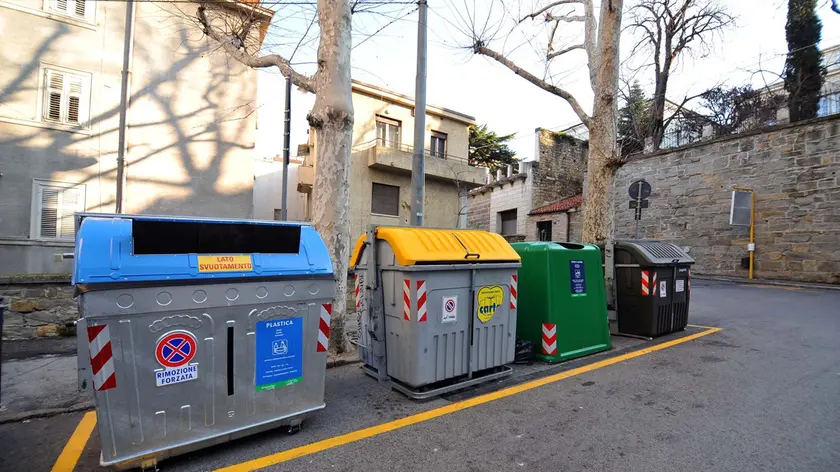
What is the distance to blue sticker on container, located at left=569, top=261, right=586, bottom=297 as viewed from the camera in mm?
5414

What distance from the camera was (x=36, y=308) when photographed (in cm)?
687

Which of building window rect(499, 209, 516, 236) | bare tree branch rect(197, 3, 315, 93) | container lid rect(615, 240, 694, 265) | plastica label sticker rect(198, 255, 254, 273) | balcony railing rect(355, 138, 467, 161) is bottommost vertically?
plastica label sticker rect(198, 255, 254, 273)

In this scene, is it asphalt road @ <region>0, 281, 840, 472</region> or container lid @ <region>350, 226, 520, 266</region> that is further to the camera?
container lid @ <region>350, 226, 520, 266</region>

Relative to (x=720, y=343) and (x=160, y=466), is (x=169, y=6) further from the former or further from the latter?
(x=720, y=343)

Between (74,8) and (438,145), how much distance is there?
1306 centimetres

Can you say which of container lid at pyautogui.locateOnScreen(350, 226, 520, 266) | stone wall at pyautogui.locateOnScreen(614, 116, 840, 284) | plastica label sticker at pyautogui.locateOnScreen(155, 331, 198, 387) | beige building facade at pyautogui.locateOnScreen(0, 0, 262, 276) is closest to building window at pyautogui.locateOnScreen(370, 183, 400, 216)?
beige building facade at pyautogui.locateOnScreen(0, 0, 262, 276)

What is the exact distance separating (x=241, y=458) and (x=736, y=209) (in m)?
17.4

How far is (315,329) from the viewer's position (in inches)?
135

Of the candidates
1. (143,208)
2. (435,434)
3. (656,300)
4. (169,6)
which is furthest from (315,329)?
(169,6)

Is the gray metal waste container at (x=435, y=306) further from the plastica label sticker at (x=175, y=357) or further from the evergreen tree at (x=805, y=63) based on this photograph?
the evergreen tree at (x=805, y=63)

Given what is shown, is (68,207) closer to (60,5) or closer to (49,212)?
(49,212)

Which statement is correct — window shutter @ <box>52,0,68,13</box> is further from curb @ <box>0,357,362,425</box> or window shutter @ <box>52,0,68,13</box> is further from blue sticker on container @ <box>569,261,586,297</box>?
blue sticker on container @ <box>569,261,586,297</box>

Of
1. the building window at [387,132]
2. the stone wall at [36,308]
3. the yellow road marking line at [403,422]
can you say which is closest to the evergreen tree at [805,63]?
the building window at [387,132]

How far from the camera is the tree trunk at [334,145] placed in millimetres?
5387
